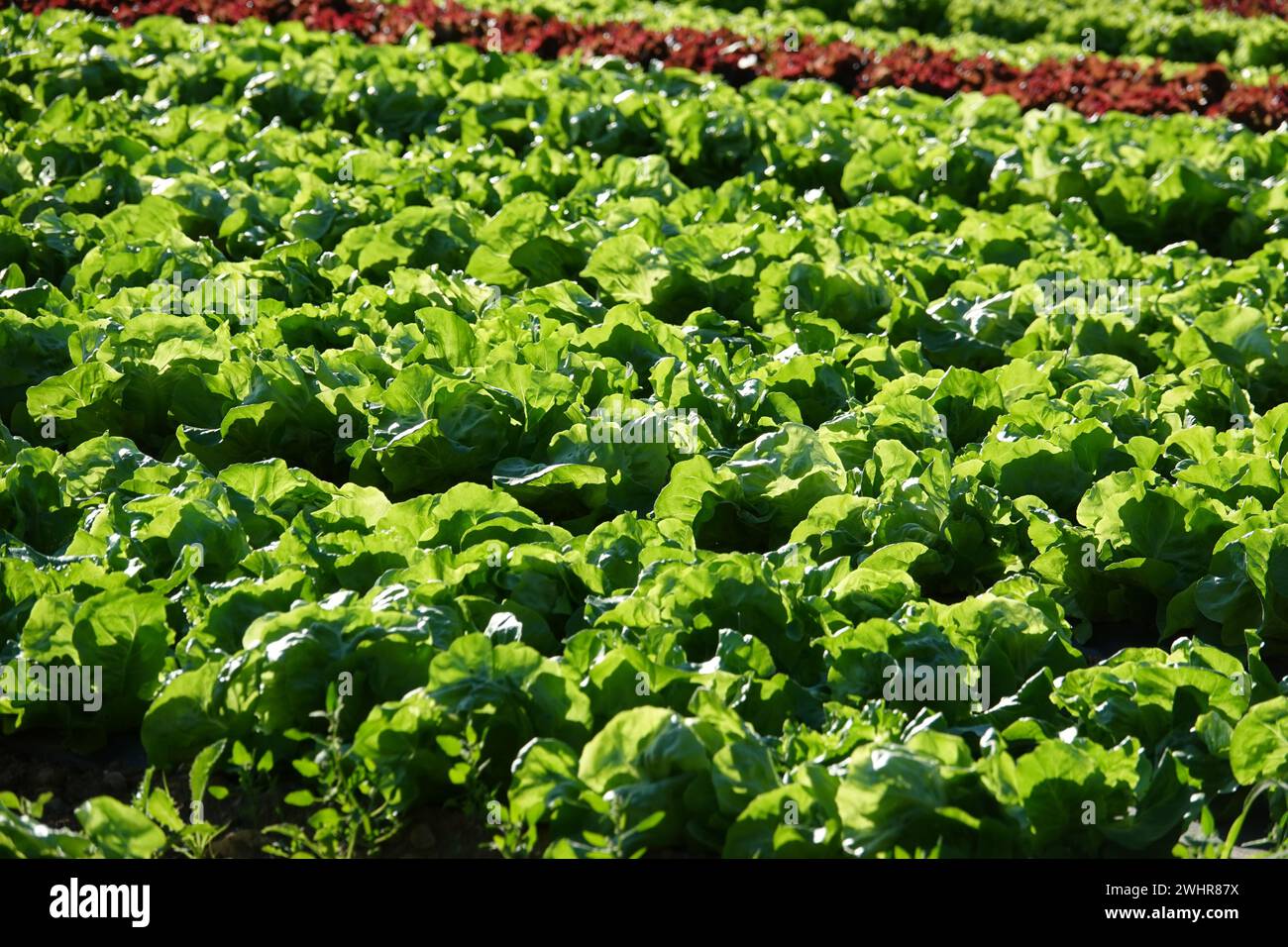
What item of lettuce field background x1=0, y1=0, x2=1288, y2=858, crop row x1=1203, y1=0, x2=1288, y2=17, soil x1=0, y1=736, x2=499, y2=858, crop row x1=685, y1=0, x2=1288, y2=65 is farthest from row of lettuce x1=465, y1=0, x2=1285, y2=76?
soil x1=0, y1=736, x2=499, y2=858

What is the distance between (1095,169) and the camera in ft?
25.0

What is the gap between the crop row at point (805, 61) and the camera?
34.1ft

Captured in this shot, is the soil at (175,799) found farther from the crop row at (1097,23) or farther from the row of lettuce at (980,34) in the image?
the crop row at (1097,23)

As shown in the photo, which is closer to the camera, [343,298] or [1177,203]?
[343,298]

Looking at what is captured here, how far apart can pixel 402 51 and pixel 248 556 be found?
729cm

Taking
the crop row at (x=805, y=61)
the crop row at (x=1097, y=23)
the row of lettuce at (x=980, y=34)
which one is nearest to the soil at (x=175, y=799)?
the crop row at (x=805, y=61)

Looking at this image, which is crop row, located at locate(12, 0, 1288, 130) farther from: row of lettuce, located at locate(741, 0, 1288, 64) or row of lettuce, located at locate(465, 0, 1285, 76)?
row of lettuce, located at locate(741, 0, 1288, 64)

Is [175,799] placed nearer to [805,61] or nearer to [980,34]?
[805,61]

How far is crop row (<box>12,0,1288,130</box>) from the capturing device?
34.1 ft

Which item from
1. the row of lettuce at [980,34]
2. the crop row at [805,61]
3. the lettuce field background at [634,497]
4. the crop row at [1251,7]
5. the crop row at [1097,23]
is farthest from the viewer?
the crop row at [1251,7]

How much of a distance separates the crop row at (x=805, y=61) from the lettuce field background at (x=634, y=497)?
2486 mm
